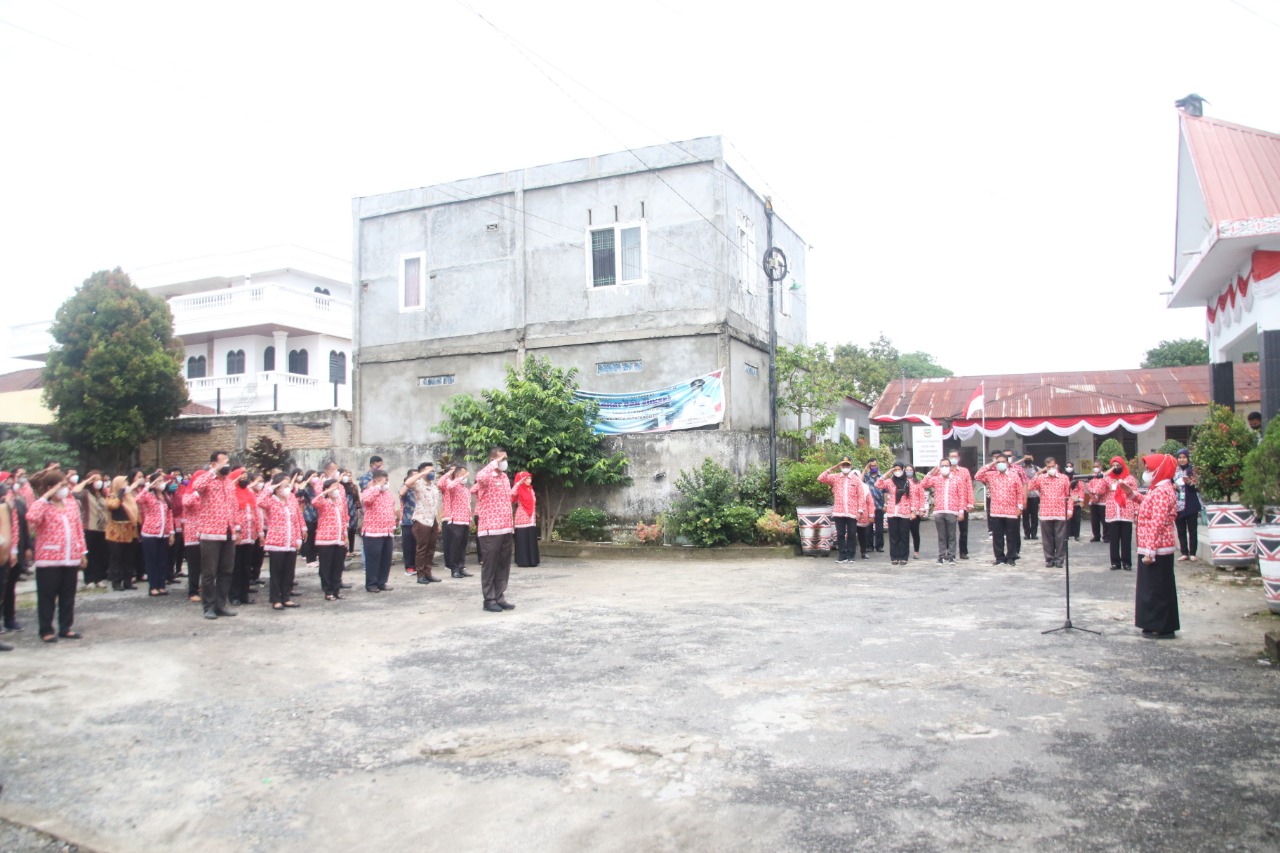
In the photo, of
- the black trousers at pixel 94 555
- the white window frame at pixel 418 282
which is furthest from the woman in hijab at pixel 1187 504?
the black trousers at pixel 94 555

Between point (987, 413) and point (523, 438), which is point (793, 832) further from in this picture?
point (987, 413)

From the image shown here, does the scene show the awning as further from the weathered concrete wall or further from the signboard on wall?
the weathered concrete wall

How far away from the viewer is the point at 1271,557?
8469 millimetres

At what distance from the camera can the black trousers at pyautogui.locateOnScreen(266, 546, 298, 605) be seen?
440 inches

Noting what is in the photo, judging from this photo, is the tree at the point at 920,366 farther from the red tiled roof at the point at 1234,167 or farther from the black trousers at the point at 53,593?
the black trousers at the point at 53,593

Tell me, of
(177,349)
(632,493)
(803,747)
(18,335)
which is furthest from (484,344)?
(18,335)

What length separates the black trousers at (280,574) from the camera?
1119 centimetres

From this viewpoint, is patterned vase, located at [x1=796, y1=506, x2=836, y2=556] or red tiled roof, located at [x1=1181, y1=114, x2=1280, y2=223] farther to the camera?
patterned vase, located at [x1=796, y1=506, x2=836, y2=556]

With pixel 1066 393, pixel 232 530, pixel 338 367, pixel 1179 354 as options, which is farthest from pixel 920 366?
pixel 232 530

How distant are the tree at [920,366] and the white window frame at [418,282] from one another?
3486 centimetres

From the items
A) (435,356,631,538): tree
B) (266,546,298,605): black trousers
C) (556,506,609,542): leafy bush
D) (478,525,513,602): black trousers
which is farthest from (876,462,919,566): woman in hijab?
(266,546,298,605): black trousers

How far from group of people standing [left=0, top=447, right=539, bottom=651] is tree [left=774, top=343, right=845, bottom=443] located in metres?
6.67

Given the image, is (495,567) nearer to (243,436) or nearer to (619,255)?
(619,255)

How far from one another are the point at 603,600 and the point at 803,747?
6.09m
